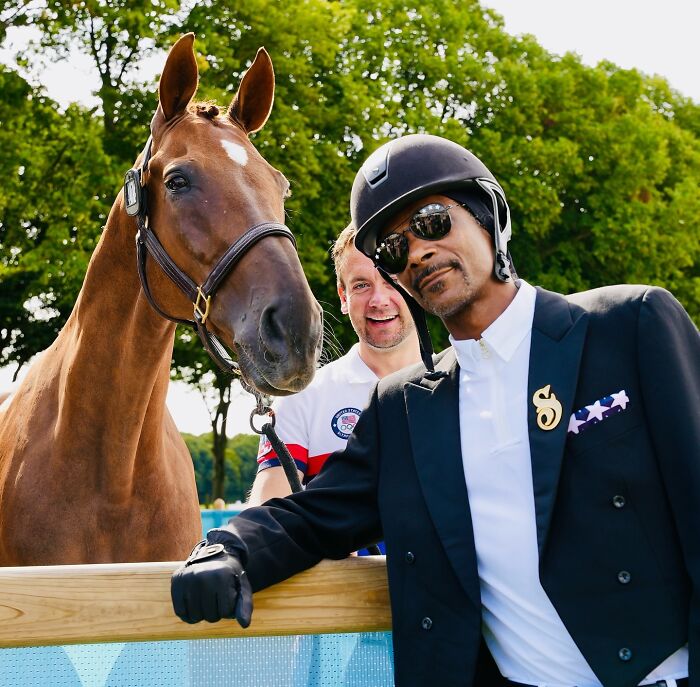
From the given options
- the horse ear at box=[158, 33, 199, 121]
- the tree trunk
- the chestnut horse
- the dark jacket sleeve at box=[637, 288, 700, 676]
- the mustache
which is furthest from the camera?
the tree trunk

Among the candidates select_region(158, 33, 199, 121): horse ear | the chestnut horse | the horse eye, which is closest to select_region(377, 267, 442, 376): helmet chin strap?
the chestnut horse

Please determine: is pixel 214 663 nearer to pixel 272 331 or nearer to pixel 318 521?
pixel 318 521

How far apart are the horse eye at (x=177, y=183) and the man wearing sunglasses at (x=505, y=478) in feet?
3.47

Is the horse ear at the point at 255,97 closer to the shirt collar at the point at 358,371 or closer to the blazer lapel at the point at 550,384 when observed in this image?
the shirt collar at the point at 358,371

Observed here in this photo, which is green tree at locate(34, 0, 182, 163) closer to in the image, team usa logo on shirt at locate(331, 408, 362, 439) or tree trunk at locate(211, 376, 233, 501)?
tree trunk at locate(211, 376, 233, 501)

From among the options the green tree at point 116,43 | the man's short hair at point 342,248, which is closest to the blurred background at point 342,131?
the green tree at point 116,43

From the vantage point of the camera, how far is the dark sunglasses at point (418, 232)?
259 cm

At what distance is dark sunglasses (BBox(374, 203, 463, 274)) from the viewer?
259cm

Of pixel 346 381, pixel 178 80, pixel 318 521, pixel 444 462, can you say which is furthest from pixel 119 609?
pixel 178 80

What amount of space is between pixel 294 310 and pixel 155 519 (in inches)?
53.7

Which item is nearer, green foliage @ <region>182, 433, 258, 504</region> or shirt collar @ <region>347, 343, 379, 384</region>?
shirt collar @ <region>347, 343, 379, 384</region>

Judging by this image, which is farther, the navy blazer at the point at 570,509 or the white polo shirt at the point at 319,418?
the white polo shirt at the point at 319,418

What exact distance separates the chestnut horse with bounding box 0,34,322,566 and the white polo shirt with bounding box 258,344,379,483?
21.2 inches

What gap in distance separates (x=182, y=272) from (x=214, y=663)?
161cm
